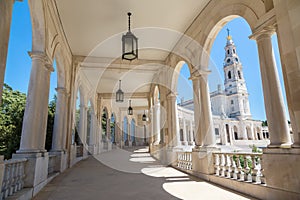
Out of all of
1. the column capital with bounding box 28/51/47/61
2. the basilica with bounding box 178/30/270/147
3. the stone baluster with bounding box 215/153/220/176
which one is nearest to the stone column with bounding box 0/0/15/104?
the column capital with bounding box 28/51/47/61

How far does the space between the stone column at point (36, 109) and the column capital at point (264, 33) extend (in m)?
5.47

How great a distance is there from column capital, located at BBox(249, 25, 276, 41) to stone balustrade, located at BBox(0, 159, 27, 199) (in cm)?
578

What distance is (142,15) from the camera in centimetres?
624

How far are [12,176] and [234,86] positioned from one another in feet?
176

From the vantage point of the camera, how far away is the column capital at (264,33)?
3.68 m

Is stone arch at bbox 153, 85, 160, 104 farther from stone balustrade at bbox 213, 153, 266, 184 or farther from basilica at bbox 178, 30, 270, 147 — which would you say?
basilica at bbox 178, 30, 270, 147

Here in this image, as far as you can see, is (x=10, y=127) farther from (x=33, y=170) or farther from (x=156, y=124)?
(x=156, y=124)

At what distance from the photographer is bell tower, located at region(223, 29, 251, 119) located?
4691 centimetres

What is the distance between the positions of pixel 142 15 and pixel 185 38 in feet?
7.15

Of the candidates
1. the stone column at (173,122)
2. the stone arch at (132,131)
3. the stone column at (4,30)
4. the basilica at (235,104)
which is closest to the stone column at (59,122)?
the stone column at (173,122)

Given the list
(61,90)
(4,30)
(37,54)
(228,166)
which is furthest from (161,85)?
(4,30)

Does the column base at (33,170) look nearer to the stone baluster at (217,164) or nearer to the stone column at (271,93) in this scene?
the stone baluster at (217,164)

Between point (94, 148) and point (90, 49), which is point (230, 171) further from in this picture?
point (94, 148)

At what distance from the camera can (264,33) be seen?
380cm
